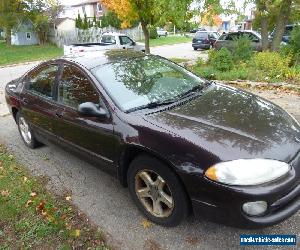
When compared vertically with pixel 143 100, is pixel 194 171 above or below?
below

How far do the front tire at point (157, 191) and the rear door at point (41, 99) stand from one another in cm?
144

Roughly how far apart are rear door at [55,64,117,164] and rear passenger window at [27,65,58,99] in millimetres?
251

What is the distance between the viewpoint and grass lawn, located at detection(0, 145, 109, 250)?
324 cm

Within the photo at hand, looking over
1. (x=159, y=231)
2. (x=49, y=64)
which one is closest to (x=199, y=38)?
(x=49, y=64)

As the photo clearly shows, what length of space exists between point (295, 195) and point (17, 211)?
2834 mm

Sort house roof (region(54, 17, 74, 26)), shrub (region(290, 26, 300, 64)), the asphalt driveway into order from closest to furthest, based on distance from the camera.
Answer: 1. the asphalt driveway
2. shrub (region(290, 26, 300, 64))
3. house roof (region(54, 17, 74, 26))

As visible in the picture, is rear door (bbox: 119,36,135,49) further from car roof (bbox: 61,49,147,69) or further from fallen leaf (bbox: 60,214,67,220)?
fallen leaf (bbox: 60,214,67,220)

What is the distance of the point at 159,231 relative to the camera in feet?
10.7

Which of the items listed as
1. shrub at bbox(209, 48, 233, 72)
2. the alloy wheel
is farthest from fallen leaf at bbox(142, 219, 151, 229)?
shrub at bbox(209, 48, 233, 72)

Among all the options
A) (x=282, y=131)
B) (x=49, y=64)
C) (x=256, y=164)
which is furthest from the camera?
(x=49, y=64)

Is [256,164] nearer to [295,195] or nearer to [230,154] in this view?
[230,154]

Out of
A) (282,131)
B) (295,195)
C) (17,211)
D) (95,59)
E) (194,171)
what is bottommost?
(17,211)

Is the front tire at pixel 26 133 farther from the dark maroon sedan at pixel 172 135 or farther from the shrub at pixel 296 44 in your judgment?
the shrub at pixel 296 44

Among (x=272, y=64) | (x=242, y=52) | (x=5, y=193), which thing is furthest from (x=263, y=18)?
(x=5, y=193)
